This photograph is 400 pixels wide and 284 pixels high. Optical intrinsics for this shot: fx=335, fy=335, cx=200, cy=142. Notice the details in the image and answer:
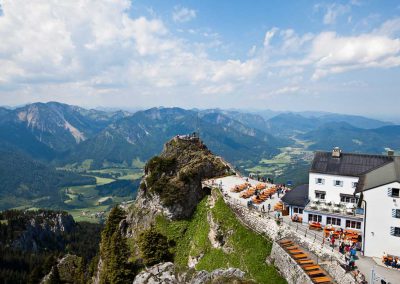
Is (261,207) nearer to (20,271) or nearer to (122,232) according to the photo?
(122,232)

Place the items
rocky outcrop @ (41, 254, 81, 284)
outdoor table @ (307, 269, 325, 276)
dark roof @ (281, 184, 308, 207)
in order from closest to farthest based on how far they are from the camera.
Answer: outdoor table @ (307, 269, 325, 276) < dark roof @ (281, 184, 308, 207) < rocky outcrop @ (41, 254, 81, 284)

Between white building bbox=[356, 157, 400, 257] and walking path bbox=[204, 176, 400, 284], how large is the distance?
2.18 metres

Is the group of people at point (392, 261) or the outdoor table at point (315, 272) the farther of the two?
the group of people at point (392, 261)

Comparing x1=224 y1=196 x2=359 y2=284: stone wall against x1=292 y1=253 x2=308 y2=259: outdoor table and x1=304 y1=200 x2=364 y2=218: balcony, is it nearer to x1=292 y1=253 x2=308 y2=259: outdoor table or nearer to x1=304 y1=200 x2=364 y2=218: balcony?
x1=292 y1=253 x2=308 y2=259: outdoor table

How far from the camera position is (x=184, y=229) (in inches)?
2493

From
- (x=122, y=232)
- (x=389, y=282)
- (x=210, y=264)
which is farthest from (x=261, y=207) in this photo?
(x=122, y=232)

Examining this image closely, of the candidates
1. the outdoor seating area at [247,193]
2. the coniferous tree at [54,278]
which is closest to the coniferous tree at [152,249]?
the outdoor seating area at [247,193]

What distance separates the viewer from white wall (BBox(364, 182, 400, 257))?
4234 centimetres

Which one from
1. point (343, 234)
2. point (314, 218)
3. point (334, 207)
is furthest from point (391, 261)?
point (314, 218)

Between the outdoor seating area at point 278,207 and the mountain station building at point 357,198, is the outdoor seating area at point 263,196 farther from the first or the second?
the mountain station building at point 357,198

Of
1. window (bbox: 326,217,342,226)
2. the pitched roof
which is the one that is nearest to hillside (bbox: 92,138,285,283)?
window (bbox: 326,217,342,226)

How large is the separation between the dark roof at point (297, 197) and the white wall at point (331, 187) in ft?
4.80

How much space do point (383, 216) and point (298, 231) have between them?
11.4 meters

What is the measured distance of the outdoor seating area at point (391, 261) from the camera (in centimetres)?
3990
